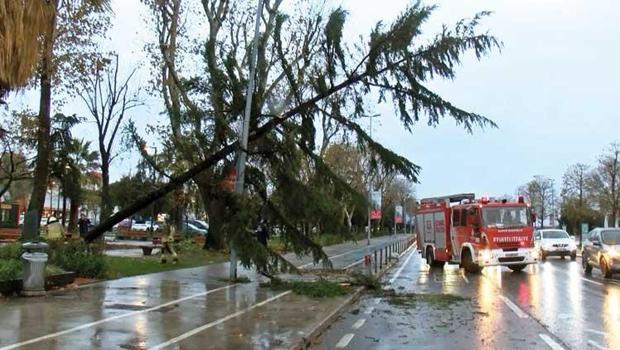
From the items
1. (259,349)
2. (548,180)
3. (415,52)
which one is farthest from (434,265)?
(548,180)

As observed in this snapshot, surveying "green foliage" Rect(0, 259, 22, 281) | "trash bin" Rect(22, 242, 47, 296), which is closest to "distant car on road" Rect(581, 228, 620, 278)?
"trash bin" Rect(22, 242, 47, 296)

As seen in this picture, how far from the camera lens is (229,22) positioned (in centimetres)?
3484

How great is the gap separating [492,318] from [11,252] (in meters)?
11.3

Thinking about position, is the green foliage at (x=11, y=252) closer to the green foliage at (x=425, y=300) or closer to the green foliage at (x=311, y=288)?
the green foliage at (x=311, y=288)

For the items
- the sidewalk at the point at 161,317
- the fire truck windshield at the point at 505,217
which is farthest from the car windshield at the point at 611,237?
the sidewalk at the point at 161,317

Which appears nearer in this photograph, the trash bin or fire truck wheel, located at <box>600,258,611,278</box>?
the trash bin

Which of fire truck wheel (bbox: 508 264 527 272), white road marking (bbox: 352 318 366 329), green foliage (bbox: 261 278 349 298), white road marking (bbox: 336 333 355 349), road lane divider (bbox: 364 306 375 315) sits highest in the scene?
fire truck wheel (bbox: 508 264 527 272)

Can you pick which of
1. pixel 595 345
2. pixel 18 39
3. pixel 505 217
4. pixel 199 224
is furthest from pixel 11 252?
pixel 199 224

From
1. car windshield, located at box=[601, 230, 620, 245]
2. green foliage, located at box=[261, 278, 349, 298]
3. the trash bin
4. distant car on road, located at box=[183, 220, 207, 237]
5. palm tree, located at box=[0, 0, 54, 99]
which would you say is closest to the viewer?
palm tree, located at box=[0, 0, 54, 99]

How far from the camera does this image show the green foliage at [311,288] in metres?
Result: 15.9

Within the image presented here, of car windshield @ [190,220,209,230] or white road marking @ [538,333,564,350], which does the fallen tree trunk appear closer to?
white road marking @ [538,333,564,350]

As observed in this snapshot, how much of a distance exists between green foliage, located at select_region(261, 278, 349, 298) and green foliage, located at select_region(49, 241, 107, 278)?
14.3 feet

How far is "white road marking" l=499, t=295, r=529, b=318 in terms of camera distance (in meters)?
13.3

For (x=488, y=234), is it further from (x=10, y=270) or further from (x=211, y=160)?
(x=10, y=270)
